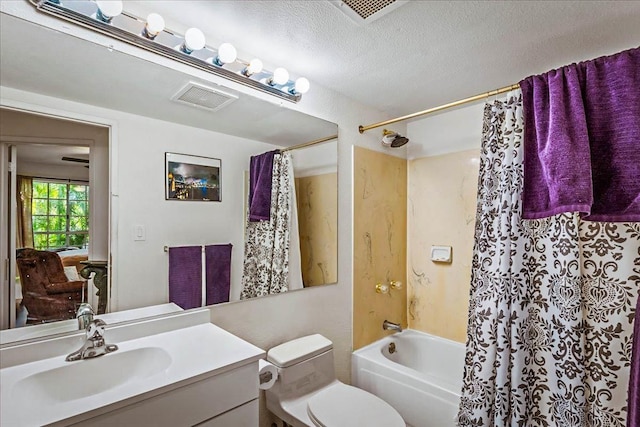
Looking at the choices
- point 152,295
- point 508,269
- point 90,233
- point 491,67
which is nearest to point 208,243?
point 152,295

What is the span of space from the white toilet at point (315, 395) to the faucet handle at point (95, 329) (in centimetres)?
80

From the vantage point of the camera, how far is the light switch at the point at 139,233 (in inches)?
50.8

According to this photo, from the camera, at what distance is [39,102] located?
1.10 metres

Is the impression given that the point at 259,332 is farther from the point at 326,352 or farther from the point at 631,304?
the point at 631,304

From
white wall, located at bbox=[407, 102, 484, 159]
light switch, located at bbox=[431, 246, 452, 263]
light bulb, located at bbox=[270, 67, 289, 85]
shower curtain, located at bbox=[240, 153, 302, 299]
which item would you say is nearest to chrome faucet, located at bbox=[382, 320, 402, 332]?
light switch, located at bbox=[431, 246, 452, 263]

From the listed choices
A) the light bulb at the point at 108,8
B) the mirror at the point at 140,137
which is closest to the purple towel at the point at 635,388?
the mirror at the point at 140,137

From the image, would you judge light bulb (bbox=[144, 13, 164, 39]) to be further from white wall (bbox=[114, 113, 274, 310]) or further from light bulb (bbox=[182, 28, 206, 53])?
white wall (bbox=[114, 113, 274, 310])

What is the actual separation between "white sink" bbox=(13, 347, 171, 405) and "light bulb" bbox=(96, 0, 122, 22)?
4.01ft

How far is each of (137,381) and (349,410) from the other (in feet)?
3.27

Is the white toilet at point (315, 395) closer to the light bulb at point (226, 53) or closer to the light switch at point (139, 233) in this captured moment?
the light switch at point (139, 233)

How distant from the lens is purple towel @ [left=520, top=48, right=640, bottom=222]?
1.28 m

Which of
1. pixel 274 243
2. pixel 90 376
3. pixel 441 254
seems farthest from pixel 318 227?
pixel 90 376

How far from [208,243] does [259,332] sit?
1.83 feet

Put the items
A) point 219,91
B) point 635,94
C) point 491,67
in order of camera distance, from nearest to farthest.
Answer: point 635,94
point 219,91
point 491,67
